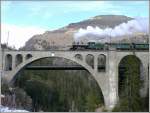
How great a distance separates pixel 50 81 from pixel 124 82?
3247 cm

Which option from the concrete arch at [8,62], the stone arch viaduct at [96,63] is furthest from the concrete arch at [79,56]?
the concrete arch at [8,62]

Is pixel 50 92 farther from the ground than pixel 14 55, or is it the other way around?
pixel 14 55

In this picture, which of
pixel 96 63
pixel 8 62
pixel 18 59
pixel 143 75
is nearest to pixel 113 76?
pixel 96 63

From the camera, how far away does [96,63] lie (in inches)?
2035

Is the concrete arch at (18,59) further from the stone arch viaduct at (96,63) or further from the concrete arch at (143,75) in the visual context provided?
the concrete arch at (143,75)

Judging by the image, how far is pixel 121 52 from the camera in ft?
165

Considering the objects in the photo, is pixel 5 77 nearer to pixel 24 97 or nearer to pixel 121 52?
pixel 24 97

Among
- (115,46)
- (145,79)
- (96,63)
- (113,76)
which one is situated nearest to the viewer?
(145,79)

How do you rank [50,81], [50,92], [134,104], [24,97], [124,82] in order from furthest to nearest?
[50,81] < [50,92] < [24,97] < [124,82] < [134,104]

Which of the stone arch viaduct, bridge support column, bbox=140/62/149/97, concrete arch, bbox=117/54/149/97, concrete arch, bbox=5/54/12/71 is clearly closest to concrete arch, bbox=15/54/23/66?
the stone arch viaduct

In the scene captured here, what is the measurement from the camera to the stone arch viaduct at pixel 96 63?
4978 cm

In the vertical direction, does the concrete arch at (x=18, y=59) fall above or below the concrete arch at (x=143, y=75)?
above

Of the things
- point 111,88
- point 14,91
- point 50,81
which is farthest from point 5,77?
point 50,81

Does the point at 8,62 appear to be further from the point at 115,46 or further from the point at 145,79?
the point at 145,79
